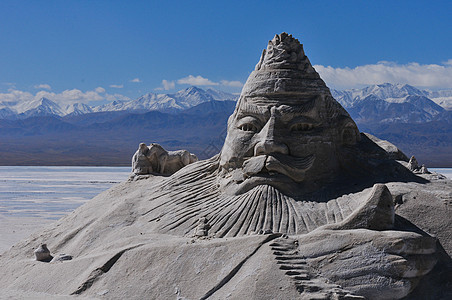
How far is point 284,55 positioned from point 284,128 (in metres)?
1.20

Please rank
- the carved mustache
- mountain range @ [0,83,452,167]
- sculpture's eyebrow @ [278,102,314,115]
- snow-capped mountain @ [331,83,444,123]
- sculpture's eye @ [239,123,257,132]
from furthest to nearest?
snow-capped mountain @ [331,83,444,123] < mountain range @ [0,83,452,167] < sculpture's eye @ [239,123,257,132] < sculpture's eyebrow @ [278,102,314,115] < the carved mustache

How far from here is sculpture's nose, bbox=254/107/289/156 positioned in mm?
8258

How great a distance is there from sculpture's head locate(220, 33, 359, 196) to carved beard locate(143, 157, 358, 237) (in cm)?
25

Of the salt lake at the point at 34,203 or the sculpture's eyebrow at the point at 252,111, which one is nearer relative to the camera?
the sculpture's eyebrow at the point at 252,111

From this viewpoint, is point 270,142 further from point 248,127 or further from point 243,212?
point 243,212

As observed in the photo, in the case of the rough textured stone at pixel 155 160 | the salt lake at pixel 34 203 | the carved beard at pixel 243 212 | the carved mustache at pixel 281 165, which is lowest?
the salt lake at pixel 34 203

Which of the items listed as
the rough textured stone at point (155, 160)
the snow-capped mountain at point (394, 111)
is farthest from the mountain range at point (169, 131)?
the rough textured stone at point (155, 160)

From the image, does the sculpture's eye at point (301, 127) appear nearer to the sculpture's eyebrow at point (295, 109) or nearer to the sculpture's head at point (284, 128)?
the sculpture's head at point (284, 128)

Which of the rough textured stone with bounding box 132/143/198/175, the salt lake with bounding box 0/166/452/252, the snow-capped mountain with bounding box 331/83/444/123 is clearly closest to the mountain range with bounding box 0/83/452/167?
the snow-capped mountain with bounding box 331/83/444/123

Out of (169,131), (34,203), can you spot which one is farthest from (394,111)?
(34,203)

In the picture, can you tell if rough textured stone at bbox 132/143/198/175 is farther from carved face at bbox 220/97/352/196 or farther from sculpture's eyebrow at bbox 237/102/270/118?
sculpture's eyebrow at bbox 237/102/270/118

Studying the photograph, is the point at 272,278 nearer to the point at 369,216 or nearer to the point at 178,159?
the point at 369,216

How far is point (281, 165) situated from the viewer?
8.21 metres

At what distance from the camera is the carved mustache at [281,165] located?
26.9ft
